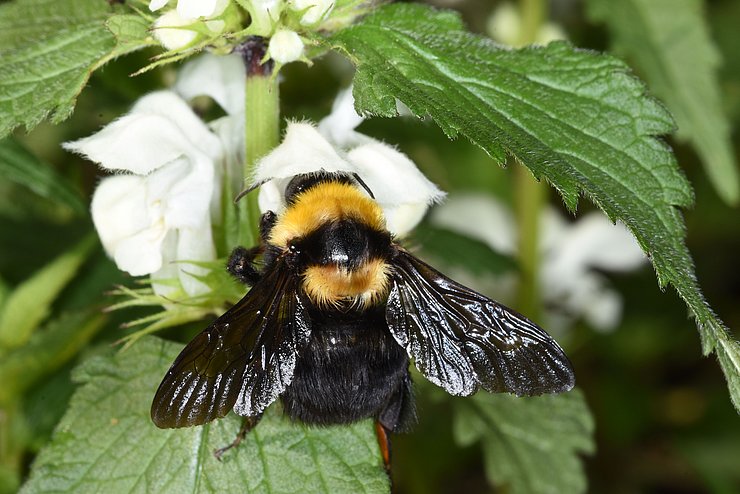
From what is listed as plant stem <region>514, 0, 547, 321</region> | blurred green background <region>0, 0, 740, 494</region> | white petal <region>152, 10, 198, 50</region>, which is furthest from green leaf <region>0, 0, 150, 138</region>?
plant stem <region>514, 0, 547, 321</region>

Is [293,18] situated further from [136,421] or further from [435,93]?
[136,421]

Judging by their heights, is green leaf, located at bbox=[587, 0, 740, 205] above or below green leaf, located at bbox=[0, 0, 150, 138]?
below

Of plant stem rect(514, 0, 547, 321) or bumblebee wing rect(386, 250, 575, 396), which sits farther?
plant stem rect(514, 0, 547, 321)

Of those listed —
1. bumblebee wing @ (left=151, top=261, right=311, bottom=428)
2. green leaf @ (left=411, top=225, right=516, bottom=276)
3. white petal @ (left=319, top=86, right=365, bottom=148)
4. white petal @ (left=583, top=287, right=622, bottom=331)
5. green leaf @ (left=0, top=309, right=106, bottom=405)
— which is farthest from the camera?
white petal @ (left=583, top=287, right=622, bottom=331)

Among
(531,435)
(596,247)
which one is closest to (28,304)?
(531,435)

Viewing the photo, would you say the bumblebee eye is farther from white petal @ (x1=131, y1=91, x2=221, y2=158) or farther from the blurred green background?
the blurred green background

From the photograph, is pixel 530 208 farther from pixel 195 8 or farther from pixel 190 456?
pixel 195 8
